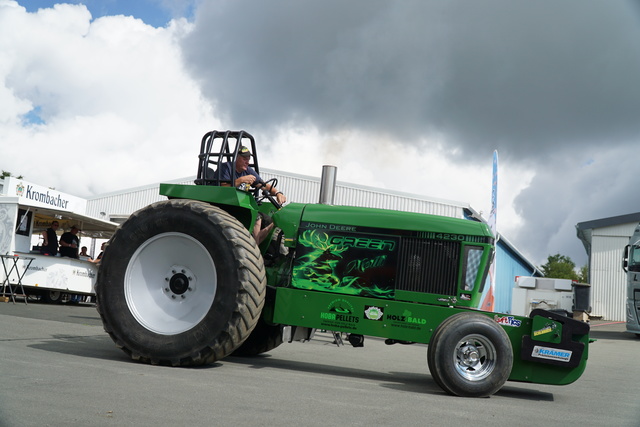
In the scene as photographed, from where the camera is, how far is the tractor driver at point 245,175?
762 cm

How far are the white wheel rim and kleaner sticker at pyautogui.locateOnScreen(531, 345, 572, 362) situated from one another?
10.8ft

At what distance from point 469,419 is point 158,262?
391 cm

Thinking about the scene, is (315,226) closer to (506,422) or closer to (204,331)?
(204,331)

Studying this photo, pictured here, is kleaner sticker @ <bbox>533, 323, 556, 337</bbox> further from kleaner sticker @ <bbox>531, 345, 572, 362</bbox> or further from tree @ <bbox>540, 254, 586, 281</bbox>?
tree @ <bbox>540, 254, 586, 281</bbox>

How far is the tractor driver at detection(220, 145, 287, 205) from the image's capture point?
762cm

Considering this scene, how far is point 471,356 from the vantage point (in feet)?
20.6

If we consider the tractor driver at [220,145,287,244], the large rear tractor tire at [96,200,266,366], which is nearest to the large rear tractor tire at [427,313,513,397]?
the large rear tractor tire at [96,200,266,366]

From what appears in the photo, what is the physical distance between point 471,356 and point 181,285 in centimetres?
312

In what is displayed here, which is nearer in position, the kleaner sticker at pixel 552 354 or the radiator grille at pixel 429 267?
the kleaner sticker at pixel 552 354

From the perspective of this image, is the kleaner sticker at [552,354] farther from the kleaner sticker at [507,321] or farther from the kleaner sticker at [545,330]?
the kleaner sticker at [507,321]

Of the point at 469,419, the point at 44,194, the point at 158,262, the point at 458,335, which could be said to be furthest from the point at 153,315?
the point at 44,194

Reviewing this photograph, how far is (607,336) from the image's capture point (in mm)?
22984

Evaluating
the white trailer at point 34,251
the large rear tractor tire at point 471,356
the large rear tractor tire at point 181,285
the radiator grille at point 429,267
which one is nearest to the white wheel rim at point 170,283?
the large rear tractor tire at point 181,285

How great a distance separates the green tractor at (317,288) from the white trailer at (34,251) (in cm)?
1044
